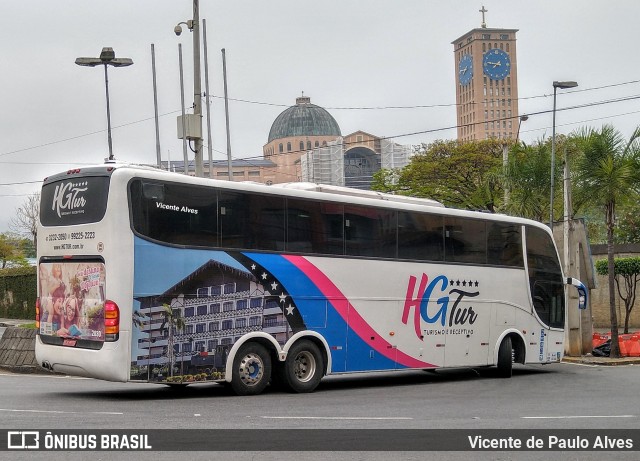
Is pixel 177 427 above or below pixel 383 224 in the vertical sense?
below

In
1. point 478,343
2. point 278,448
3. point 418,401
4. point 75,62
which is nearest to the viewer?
point 278,448

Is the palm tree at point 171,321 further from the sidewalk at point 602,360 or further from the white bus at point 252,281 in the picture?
the sidewalk at point 602,360

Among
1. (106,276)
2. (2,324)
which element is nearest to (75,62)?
(106,276)

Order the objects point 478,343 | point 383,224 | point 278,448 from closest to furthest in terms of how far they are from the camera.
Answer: point 278,448 < point 383,224 < point 478,343

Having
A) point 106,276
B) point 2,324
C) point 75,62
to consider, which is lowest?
point 2,324

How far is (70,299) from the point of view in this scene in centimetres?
1488

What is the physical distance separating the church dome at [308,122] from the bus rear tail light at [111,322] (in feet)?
505

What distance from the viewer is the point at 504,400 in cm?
1634

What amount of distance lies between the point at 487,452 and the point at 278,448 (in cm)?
221

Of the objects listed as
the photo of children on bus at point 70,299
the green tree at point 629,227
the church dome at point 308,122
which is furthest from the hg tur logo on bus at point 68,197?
the church dome at point 308,122

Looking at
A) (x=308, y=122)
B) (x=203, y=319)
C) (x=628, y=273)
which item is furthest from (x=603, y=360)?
(x=308, y=122)

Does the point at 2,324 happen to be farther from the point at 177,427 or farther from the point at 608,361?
the point at 177,427

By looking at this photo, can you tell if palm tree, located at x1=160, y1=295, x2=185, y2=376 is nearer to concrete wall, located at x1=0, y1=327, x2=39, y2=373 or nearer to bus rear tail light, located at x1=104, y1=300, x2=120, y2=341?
bus rear tail light, located at x1=104, y1=300, x2=120, y2=341

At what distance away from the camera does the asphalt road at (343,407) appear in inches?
436
